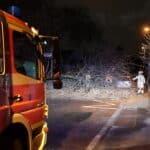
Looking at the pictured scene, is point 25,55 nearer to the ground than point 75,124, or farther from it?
farther from it

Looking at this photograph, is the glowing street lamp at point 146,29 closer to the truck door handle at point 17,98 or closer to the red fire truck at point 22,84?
the red fire truck at point 22,84

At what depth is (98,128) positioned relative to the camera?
14.4 meters

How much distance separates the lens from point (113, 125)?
15188 millimetres

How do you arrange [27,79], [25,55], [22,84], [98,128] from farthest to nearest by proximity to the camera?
[98,128]
[25,55]
[27,79]
[22,84]

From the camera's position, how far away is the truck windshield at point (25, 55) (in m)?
6.92

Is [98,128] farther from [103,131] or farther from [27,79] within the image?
[27,79]

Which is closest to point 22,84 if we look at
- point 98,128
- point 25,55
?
point 25,55

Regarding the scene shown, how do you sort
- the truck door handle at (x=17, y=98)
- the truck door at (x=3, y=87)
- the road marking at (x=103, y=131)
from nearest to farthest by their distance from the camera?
the truck door at (x=3, y=87) → the truck door handle at (x=17, y=98) → the road marking at (x=103, y=131)

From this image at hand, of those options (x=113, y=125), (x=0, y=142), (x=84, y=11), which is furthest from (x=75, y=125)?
(x=84, y=11)

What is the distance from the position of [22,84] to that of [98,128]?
7.73 m

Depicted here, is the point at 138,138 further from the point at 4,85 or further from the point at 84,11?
the point at 84,11

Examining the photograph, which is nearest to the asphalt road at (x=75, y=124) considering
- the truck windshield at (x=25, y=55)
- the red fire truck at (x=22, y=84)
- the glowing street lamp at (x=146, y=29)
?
the red fire truck at (x=22, y=84)

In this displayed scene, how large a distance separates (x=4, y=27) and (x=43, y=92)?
6.20 ft

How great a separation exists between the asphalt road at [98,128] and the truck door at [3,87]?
15.2 feet
